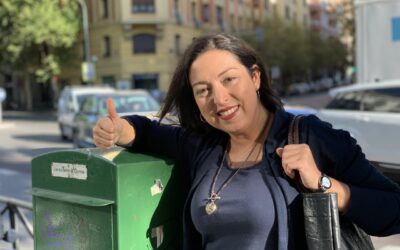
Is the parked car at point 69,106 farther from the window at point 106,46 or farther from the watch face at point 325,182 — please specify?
the window at point 106,46

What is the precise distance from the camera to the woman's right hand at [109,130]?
2.13m

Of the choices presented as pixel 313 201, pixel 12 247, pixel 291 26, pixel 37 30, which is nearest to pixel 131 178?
pixel 313 201

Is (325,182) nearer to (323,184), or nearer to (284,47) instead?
(323,184)

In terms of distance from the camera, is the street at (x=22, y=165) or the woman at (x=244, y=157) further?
the street at (x=22, y=165)

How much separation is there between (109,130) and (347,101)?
655cm

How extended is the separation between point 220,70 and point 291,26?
52.7m

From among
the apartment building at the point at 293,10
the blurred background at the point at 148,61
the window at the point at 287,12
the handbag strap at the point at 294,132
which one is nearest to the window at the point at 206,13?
the blurred background at the point at 148,61

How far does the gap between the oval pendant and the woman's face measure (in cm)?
27

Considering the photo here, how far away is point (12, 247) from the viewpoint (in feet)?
14.9

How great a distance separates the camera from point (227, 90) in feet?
6.12

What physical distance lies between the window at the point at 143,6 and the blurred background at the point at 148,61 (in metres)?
0.07

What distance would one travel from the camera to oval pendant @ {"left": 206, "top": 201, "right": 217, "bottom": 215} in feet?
5.87

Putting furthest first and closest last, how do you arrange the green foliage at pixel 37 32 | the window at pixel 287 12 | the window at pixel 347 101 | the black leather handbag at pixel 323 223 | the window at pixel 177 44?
the window at pixel 287 12
the window at pixel 177 44
the green foliage at pixel 37 32
the window at pixel 347 101
the black leather handbag at pixel 323 223

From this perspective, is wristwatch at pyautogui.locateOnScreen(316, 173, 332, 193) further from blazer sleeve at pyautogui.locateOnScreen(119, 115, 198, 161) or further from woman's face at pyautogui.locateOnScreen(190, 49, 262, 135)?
blazer sleeve at pyautogui.locateOnScreen(119, 115, 198, 161)
